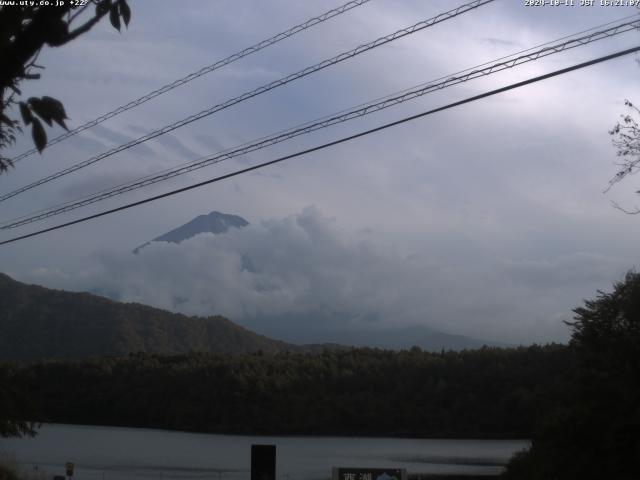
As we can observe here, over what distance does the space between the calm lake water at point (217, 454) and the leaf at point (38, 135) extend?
111 feet

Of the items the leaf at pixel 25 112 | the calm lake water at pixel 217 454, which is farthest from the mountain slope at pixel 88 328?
the leaf at pixel 25 112

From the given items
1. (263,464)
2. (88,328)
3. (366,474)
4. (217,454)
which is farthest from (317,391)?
(263,464)

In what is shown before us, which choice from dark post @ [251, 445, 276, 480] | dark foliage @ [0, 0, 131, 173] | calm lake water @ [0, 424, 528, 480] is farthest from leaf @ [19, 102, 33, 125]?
calm lake water @ [0, 424, 528, 480]

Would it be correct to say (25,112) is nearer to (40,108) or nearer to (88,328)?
(40,108)

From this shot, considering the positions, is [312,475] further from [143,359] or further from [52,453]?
[143,359]

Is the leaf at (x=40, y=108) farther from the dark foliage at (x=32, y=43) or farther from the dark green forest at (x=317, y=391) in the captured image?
the dark green forest at (x=317, y=391)

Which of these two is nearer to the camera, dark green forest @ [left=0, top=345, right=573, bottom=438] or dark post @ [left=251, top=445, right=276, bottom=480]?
dark post @ [left=251, top=445, right=276, bottom=480]

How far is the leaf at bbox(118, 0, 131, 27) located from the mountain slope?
90899 mm

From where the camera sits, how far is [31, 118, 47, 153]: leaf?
4.11 metres

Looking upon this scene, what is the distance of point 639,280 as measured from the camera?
20.9 metres

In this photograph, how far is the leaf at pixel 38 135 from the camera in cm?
411

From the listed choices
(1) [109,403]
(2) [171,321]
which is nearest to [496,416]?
(1) [109,403]

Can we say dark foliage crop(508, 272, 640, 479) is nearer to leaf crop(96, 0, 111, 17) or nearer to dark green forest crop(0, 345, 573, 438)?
leaf crop(96, 0, 111, 17)

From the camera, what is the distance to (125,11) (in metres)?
4.49
